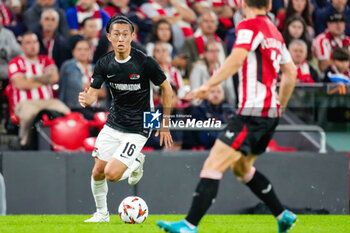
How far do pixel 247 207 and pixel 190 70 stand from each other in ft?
6.96

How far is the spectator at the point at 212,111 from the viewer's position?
974cm

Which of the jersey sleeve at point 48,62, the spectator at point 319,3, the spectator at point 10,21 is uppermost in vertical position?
the spectator at point 319,3

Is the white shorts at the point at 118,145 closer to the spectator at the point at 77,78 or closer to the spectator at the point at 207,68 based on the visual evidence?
the spectator at the point at 77,78

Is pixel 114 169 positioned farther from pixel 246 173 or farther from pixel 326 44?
pixel 326 44

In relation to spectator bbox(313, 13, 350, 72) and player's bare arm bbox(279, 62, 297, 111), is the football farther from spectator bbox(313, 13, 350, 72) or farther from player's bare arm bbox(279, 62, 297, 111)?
spectator bbox(313, 13, 350, 72)

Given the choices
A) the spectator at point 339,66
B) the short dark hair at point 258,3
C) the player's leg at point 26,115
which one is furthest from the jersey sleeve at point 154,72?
the spectator at point 339,66

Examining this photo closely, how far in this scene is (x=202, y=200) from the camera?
6.08 m

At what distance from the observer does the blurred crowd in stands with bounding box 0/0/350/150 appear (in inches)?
402

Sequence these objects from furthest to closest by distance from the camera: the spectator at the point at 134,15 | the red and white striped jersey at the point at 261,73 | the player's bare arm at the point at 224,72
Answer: the spectator at the point at 134,15 → the red and white striped jersey at the point at 261,73 → the player's bare arm at the point at 224,72

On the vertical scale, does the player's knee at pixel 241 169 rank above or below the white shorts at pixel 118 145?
above

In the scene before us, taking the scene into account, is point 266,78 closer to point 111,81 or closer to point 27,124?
point 111,81

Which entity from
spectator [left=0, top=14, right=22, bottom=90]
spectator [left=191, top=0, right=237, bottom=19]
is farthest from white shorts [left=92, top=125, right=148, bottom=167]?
spectator [left=191, top=0, right=237, bottom=19]

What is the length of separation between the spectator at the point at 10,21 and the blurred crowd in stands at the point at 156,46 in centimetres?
1

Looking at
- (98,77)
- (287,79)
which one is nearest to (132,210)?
(98,77)
